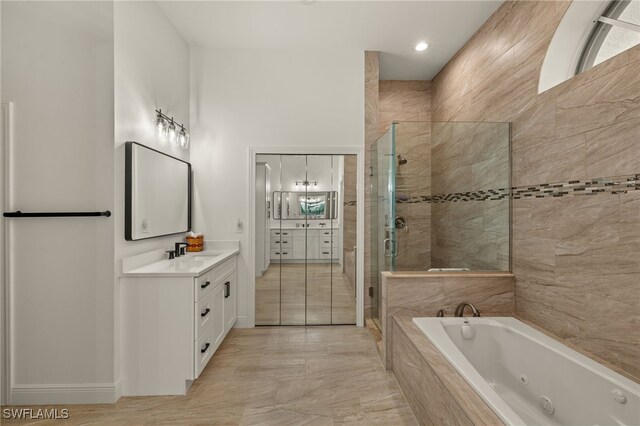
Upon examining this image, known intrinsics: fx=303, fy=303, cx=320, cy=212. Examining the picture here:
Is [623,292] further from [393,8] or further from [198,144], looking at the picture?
[198,144]

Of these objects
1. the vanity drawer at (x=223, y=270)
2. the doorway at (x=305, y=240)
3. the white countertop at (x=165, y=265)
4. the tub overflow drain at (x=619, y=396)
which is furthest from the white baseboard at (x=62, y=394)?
the tub overflow drain at (x=619, y=396)

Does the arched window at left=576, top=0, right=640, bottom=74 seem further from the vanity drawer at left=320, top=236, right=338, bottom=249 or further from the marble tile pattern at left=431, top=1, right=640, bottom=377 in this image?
the vanity drawer at left=320, top=236, right=338, bottom=249

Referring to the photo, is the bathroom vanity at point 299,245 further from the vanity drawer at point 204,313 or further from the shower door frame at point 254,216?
the vanity drawer at point 204,313

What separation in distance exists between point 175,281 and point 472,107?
3077 millimetres

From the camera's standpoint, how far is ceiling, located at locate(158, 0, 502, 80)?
8.53ft

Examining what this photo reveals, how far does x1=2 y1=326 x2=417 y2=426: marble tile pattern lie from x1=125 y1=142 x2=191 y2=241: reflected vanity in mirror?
3.72ft

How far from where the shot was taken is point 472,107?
301 centimetres

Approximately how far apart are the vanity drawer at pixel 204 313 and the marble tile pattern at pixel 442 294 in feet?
4.57

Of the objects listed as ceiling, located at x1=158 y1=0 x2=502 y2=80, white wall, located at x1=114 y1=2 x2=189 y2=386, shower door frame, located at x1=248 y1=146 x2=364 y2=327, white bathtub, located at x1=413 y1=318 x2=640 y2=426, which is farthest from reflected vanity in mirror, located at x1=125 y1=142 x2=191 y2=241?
white bathtub, located at x1=413 y1=318 x2=640 y2=426

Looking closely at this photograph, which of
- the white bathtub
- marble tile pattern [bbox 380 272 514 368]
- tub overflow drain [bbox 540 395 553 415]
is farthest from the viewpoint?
marble tile pattern [bbox 380 272 514 368]

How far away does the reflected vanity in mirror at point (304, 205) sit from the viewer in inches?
133

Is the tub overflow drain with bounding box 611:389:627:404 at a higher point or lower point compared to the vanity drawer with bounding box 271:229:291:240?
lower

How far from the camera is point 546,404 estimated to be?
1710mm

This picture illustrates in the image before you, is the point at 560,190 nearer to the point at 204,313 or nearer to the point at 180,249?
the point at 204,313
